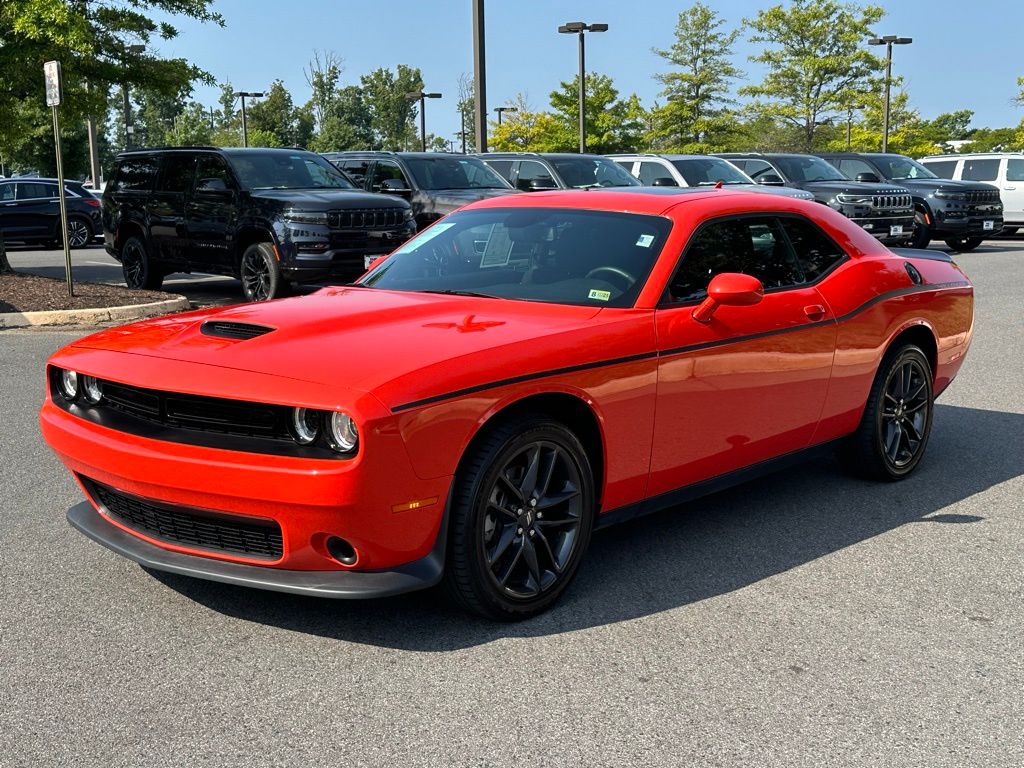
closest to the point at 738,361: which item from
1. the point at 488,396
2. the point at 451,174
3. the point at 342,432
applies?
the point at 488,396

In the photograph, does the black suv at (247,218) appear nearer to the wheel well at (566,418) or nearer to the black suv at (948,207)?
the wheel well at (566,418)

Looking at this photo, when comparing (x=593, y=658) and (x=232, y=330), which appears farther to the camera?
(x=232, y=330)

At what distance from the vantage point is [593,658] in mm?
3848

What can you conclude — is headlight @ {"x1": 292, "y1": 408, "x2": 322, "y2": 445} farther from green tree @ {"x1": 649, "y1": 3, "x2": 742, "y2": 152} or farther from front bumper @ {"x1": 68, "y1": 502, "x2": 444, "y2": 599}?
green tree @ {"x1": 649, "y1": 3, "x2": 742, "y2": 152}

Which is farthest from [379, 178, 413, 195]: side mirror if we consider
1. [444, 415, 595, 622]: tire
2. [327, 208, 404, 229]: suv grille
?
[444, 415, 595, 622]: tire

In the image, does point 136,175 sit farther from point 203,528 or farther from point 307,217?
point 203,528

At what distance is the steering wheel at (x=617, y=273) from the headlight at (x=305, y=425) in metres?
1.55

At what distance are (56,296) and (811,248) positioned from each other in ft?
34.6

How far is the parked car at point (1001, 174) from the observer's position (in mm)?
27078

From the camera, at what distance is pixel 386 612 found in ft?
14.0

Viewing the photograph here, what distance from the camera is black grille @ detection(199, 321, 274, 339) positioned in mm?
4316

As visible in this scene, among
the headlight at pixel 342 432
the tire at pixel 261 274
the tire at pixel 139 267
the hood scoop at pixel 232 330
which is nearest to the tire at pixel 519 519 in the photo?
the headlight at pixel 342 432

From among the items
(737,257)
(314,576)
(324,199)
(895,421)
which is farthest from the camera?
(324,199)

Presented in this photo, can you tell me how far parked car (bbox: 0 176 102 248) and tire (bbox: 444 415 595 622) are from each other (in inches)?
924
